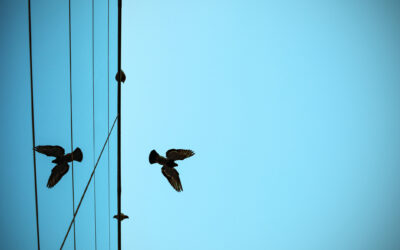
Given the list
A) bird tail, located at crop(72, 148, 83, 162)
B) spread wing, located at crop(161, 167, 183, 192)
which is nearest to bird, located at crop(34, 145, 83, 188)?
bird tail, located at crop(72, 148, 83, 162)

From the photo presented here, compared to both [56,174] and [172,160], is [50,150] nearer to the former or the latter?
[56,174]

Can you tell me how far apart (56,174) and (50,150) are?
0.23 meters

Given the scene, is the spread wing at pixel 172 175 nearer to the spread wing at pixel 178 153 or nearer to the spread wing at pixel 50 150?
the spread wing at pixel 178 153

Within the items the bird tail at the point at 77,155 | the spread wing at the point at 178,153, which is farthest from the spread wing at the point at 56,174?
the spread wing at the point at 178,153

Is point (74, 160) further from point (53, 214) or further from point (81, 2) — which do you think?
point (81, 2)

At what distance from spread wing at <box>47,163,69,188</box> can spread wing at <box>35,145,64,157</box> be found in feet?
0.30

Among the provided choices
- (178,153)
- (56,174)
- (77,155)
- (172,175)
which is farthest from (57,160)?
(172,175)

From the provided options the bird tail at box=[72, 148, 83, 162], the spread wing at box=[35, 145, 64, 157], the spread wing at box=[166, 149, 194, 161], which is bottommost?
the spread wing at box=[35, 145, 64, 157]

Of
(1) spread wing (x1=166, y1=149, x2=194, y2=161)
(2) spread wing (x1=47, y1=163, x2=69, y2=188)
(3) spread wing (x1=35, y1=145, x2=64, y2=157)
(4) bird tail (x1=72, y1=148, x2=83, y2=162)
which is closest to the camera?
(3) spread wing (x1=35, y1=145, x2=64, y2=157)

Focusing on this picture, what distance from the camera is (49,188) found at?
52.9 inches

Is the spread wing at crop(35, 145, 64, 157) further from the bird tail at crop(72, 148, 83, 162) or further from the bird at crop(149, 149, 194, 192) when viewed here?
the bird at crop(149, 149, 194, 192)

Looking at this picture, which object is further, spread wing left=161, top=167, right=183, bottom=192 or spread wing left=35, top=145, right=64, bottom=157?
spread wing left=161, top=167, right=183, bottom=192

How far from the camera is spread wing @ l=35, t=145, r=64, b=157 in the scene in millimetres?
1189

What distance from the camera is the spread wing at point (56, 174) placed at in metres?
1.36
